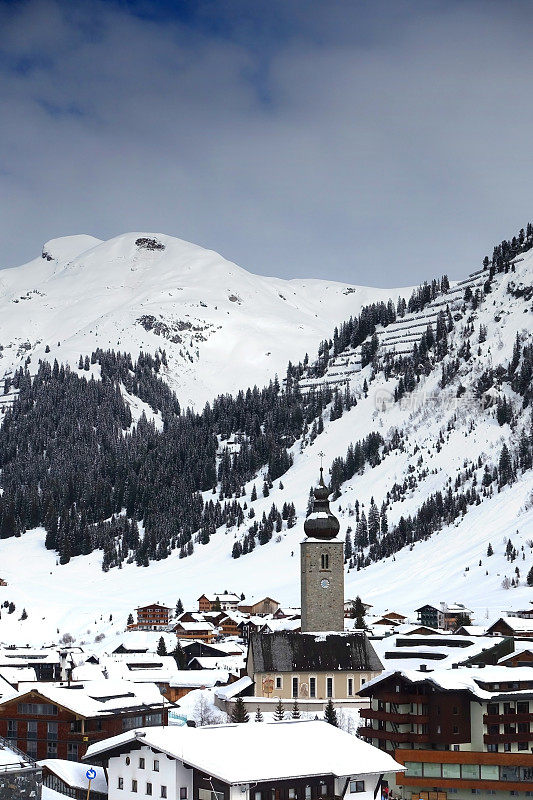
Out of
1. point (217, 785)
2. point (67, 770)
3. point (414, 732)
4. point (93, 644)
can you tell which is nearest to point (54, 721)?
point (67, 770)

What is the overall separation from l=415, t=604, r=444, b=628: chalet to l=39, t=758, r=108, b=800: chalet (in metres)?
120

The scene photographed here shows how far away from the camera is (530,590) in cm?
19512

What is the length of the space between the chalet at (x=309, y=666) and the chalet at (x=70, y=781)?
42832 mm

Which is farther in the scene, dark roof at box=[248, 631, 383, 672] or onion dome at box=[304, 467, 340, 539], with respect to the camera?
onion dome at box=[304, 467, 340, 539]

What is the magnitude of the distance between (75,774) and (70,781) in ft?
4.11

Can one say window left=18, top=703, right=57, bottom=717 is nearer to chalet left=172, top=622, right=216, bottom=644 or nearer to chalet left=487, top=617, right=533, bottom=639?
chalet left=487, top=617, right=533, bottom=639

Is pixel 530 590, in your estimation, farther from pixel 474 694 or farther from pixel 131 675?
pixel 474 694

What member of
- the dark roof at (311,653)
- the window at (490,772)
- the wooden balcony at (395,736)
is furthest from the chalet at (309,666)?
the window at (490,772)

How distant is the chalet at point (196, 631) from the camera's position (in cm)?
19425

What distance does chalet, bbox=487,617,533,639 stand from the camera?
156750 millimetres

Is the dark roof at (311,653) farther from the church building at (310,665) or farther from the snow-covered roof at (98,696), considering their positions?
the snow-covered roof at (98,696)

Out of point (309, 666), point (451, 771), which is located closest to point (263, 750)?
point (451, 771)

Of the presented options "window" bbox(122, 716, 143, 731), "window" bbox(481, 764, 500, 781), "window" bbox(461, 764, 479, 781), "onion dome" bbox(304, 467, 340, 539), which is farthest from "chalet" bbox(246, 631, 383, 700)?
"window" bbox(481, 764, 500, 781)

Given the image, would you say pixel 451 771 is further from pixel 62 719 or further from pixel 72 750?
pixel 62 719
